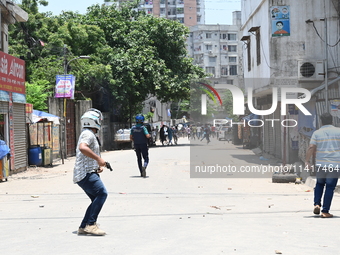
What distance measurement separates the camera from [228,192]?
41.0 feet

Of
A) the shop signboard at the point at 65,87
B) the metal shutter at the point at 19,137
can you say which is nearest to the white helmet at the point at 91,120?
the metal shutter at the point at 19,137

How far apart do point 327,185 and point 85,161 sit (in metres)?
4.04

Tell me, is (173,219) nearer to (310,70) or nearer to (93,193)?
(93,193)

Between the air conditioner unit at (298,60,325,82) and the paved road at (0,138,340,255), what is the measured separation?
7330mm

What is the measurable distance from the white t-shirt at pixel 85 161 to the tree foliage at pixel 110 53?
26.9 m

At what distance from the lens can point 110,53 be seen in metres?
38.1

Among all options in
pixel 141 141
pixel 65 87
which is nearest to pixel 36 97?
pixel 65 87

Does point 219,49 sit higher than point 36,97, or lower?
higher

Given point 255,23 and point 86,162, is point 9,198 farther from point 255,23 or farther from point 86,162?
point 255,23

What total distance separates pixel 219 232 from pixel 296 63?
1545cm

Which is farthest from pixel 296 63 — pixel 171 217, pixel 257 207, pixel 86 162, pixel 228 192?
pixel 86 162

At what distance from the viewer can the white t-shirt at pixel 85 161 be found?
23.8ft

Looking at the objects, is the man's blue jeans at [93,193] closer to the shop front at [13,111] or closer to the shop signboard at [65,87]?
the shop front at [13,111]

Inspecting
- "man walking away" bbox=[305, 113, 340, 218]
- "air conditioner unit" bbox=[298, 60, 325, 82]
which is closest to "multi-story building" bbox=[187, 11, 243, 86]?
"air conditioner unit" bbox=[298, 60, 325, 82]
